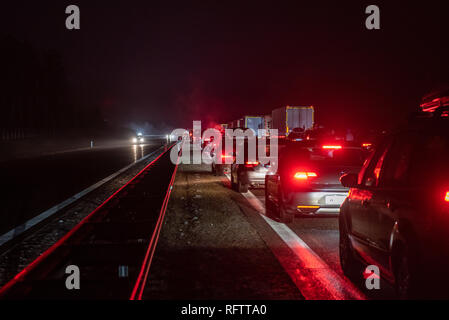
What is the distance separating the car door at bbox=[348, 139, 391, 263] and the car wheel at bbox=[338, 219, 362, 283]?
7.7 inches

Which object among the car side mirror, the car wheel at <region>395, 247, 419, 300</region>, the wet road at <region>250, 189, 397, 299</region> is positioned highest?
the car side mirror

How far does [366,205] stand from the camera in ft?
16.0

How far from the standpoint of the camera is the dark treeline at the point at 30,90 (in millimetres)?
68875

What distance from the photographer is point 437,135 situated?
12.4ft

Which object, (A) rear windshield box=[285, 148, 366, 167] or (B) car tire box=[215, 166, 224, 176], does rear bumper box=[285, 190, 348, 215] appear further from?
(B) car tire box=[215, 166, 224, 176]

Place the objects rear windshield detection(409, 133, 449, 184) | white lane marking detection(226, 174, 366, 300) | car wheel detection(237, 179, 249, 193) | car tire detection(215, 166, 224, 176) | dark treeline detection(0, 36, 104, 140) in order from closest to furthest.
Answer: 1. rear windshield detection(409, 133, 449, 184)
2. white lane marking detection(226, 174, 366, 300)
3. car wheel detection(237, 179, 249, 193)
4. car tire detection(215, 166, 224, 176)
5. dark treeline detection(0, 36, 104, 140)

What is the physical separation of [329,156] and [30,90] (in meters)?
77.4

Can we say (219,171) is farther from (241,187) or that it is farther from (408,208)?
(408,208)

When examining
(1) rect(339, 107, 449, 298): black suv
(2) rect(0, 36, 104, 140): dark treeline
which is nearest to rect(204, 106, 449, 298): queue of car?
Result: (1) rect(339, 107, 449, 298): black suv

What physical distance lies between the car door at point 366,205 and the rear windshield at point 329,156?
9.62 feet

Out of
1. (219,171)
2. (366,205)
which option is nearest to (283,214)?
(366,205)

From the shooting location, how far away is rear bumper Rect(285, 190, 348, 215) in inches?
322

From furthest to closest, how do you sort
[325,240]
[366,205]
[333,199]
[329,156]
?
[329,156] → [333,199] → [325,240] → [366,205]
